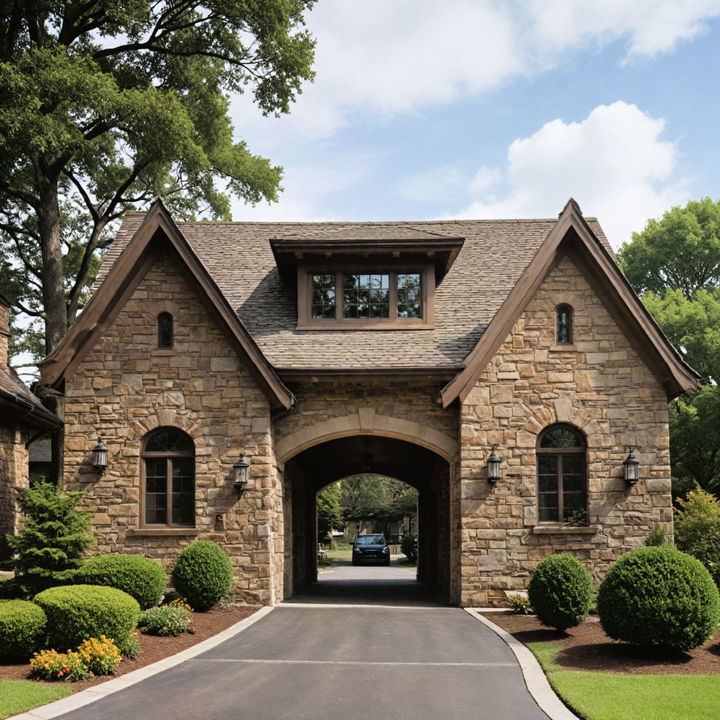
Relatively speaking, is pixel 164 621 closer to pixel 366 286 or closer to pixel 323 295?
pixel 323 295

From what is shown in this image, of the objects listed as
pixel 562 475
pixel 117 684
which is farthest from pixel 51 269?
pixel 117 684

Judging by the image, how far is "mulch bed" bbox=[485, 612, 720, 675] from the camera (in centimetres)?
1127

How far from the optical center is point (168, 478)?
17.9 meters

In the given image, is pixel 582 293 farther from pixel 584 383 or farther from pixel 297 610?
pixel 297 610

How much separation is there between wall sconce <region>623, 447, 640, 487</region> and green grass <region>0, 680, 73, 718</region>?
11.6 metres

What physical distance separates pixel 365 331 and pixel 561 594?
792 centimetres

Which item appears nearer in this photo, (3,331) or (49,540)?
(49,540)

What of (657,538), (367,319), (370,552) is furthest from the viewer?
(370,552)

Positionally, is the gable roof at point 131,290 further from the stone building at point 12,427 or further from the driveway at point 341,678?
the driveway at point 341,678

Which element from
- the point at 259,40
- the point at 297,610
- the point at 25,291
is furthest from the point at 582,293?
the point at 25,291

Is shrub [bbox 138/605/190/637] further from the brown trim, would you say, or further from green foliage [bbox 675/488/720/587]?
green foliage [bbox 675/488/720/587]

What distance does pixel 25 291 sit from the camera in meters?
32.8

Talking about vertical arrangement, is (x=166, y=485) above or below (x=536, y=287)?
below

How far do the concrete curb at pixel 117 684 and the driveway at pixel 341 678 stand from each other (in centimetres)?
16
